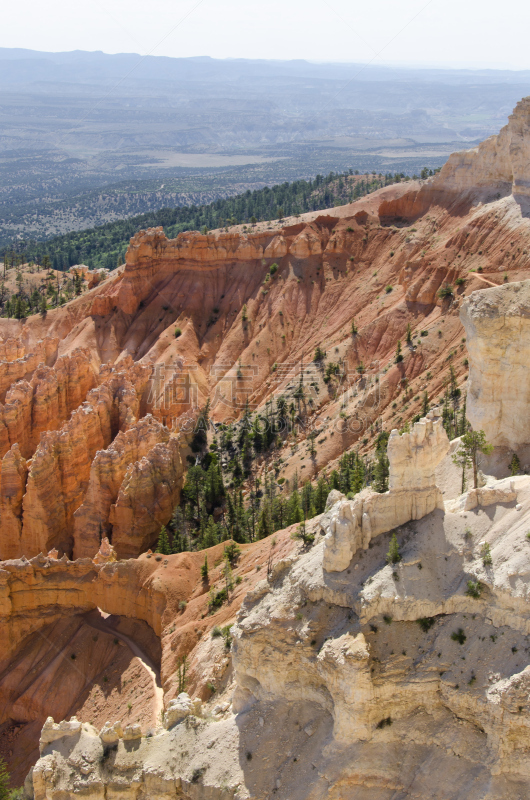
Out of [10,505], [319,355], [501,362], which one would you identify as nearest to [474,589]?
[501,362]

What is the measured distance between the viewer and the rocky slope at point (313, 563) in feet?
87.4

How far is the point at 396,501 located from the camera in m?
29.8

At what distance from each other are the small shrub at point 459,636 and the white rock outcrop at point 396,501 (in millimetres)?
4735

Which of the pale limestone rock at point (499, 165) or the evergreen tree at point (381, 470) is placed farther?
the pale limestone rock at point (499, 165)

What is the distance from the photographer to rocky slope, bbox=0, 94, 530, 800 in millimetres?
26625

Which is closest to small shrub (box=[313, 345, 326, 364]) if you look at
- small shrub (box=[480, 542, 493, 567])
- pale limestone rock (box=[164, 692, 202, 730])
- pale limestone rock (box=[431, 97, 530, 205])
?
pale limestone rock (box=[431, 97, 530, 205])

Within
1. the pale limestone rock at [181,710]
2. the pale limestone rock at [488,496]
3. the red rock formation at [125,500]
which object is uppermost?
the pale limestone rock at [488,496]

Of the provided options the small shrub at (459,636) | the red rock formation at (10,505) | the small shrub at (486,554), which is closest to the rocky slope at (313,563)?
the small shrub at (459,636)

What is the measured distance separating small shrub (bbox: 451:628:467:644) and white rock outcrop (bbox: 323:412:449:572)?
4735 mm

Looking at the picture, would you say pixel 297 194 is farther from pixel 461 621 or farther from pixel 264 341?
pixel 461 621

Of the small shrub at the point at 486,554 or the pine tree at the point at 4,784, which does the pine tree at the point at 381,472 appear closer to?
the small shrub at the point at 486,554

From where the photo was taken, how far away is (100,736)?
3141 cm

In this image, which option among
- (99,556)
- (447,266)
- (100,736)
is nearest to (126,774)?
(100,736)

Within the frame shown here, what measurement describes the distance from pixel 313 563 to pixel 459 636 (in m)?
6.68
